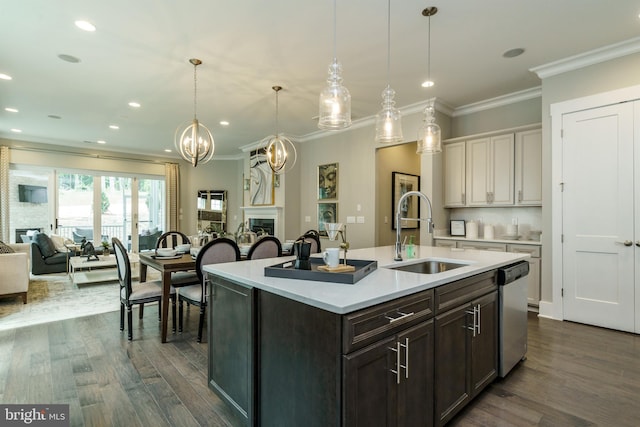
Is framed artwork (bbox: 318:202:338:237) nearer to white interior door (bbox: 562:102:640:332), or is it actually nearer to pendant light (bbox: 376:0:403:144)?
pendant light (bbox: 376:0:403:144)

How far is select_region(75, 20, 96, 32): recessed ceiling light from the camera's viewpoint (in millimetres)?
2791

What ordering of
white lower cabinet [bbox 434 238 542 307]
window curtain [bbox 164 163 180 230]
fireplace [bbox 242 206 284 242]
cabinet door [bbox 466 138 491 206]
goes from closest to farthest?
white lower cabinet [bbox 434 238 542 307], cabinet door [bbox 466 138 491 206], fireplace [bbox 242 206 284 242], window curtain [bbox 164 163 180 230]

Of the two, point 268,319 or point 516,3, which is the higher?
point 516,3

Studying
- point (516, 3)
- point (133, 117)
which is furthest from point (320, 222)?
point (516, 3)

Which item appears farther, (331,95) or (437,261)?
(437,261)

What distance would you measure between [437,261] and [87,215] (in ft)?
27.3

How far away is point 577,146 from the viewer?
3.53 metres

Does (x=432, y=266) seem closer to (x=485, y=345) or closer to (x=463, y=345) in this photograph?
(x=485, y=345)

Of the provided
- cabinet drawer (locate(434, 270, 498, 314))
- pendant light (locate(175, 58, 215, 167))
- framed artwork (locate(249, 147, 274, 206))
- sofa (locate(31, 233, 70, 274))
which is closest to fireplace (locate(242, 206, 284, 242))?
framed artwork (locate(249, 147, 274, 206))

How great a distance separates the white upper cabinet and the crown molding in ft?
2.87

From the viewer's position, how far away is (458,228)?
196 inches

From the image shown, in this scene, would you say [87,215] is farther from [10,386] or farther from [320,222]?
[10,386]

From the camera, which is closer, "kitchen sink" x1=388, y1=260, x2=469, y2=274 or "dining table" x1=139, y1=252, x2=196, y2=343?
"kitchen sink" x1=388, y1=260, x2=469, y2=274

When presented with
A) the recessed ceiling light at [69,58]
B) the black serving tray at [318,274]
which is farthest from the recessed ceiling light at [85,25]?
the black serving tray at [318,274]
